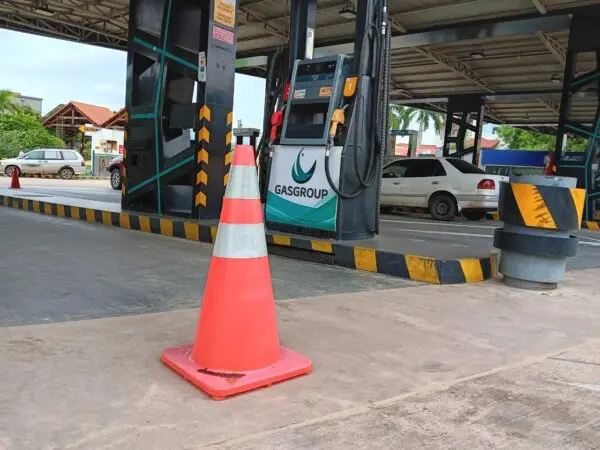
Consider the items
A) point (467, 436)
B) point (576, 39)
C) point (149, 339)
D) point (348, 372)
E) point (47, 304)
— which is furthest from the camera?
point (576, 39)

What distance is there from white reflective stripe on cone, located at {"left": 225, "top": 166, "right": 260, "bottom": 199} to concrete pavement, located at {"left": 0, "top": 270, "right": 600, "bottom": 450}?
2.96ft

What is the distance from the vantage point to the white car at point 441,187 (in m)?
11.1

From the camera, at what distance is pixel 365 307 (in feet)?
12.6

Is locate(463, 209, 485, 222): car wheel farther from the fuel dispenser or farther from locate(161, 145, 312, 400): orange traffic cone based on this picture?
locate(161, 145, 312, 400): orange traffic cone

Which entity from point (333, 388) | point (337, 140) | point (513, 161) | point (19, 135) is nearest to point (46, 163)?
point (19, 135)

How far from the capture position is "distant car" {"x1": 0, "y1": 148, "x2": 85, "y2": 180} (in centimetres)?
2455

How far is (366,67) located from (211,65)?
2.63 metres

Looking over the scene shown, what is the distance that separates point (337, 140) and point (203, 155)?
242cm

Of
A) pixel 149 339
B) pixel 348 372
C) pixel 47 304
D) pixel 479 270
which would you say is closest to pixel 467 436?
pixel 348 372

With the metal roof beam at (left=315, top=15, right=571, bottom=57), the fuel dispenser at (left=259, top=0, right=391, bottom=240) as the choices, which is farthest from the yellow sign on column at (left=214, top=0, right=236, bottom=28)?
the metal roof beam at (left=315, top=15, right=571, bottom=57)

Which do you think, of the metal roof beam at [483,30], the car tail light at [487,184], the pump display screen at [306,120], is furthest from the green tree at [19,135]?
the pump display screen at [306,120]

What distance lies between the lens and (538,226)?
4.57 m

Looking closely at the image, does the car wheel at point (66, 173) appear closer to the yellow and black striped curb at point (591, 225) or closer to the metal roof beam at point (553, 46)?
the metal roof beam at point (553, 46)

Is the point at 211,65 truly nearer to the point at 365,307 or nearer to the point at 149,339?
the point at 365,307
